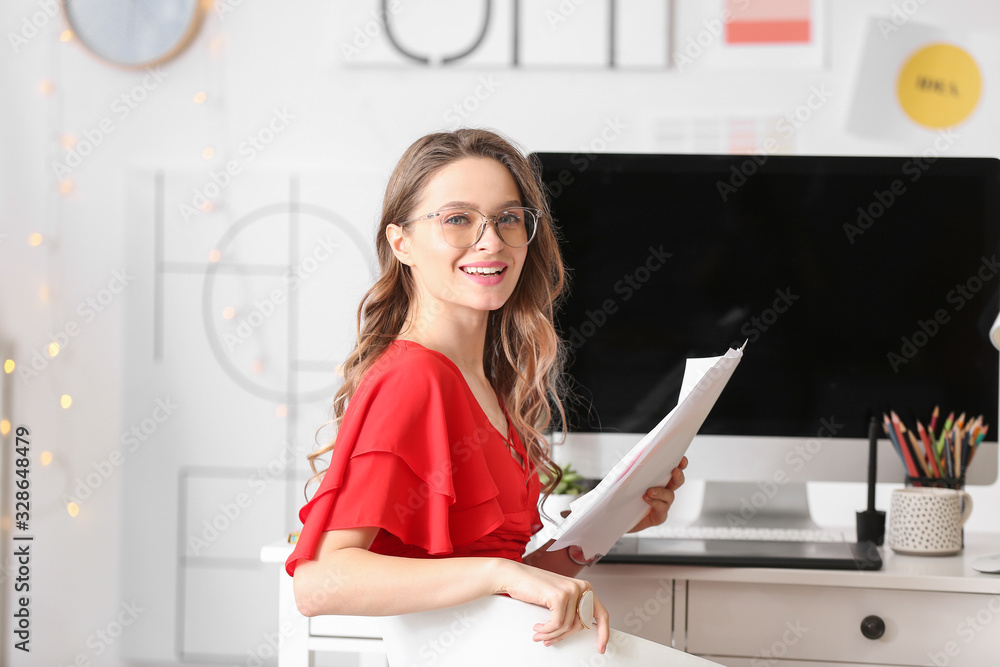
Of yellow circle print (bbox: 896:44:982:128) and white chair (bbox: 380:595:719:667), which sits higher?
yellow circle print (bbox: 896:44:982:128)

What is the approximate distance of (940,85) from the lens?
5.87 ft

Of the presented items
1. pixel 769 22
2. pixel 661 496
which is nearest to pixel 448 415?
pixel 661 496

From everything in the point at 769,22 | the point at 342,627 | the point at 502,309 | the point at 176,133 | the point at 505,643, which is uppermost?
the point at 769,22

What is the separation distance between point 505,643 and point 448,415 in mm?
238

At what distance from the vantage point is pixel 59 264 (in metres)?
2.04

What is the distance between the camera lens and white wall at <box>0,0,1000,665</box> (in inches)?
73.2

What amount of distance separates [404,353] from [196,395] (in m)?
1.28

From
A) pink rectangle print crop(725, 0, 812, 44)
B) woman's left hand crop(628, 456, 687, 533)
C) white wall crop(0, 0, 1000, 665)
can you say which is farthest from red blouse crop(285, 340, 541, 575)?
pink rectangle print crop(725, 0, 812, 44)

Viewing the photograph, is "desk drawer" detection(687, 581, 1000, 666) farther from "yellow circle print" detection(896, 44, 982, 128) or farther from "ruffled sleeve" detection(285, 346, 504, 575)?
"yellow circle print" detection(896, 44, 982, 128)

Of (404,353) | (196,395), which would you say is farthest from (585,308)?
(196,395)

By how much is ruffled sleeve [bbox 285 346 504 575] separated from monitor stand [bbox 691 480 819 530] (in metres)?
0.68

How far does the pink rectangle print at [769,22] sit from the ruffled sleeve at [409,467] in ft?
4.24

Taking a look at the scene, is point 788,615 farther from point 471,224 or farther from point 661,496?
point 471,224

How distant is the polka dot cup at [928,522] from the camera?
1.30 m
